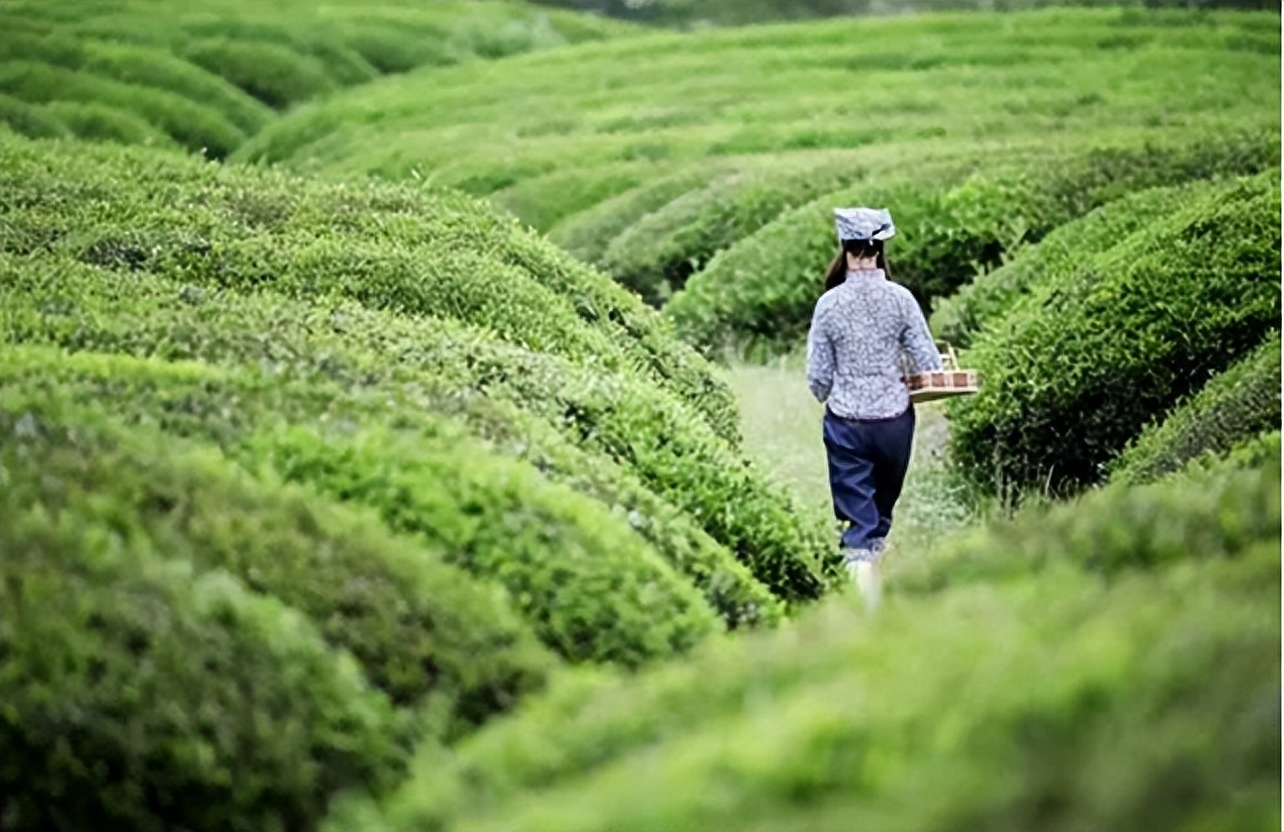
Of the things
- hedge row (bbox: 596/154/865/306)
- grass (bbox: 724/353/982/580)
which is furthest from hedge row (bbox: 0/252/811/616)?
hedge row (bbox: 596/154/865/306)

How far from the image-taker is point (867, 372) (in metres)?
9.97

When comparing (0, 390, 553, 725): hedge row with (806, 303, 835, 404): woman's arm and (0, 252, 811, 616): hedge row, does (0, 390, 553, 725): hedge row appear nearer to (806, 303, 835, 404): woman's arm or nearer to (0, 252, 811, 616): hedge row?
(0, 252, 811, 616): hedge row

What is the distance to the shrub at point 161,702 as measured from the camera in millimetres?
4469

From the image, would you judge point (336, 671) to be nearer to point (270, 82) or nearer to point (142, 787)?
point (142, 787)

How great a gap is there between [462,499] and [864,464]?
4.55 meters

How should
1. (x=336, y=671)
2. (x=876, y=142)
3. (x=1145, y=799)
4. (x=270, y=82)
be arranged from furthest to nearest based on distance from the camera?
(x=270, y=82) < (x=876, y=142) < (x=336, y=671) < (x=1145, y=799)

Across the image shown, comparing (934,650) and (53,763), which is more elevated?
(934,650)

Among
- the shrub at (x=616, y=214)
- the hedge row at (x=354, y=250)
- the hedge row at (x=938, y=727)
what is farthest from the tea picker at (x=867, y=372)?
the shrub at (x=616, y=214)

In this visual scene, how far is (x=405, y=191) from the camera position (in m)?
Answer: 13.0

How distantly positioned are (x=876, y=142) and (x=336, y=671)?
96.0ft

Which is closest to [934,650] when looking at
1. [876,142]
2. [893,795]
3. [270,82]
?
[893,795]

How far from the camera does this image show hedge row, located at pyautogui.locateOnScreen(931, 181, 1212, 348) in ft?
52.2

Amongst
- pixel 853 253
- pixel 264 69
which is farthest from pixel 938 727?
pixel 264 69

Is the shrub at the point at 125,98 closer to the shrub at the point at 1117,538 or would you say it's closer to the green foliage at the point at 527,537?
the green foliage at the point at 527,537
